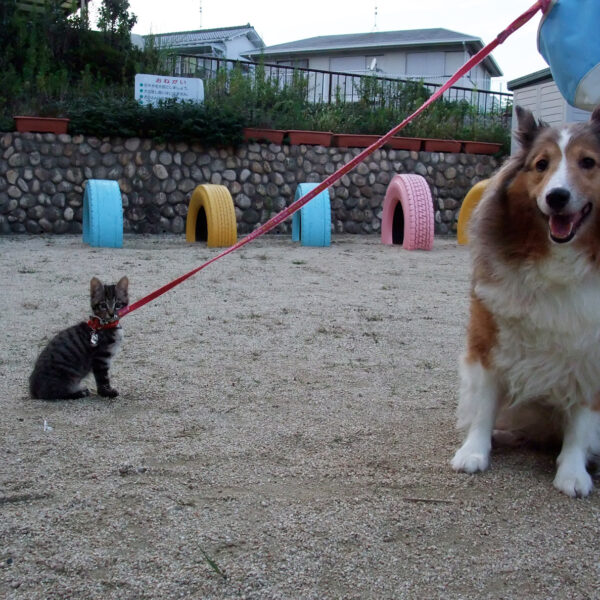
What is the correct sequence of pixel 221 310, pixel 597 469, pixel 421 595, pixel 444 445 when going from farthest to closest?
pixel 221 310 < pixel 444 445 < pixel 597 469 < pixel 421 595

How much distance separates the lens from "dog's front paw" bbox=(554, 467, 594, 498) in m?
2.27

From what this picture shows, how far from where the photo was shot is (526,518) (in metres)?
2.10

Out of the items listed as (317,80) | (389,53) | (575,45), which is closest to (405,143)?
(317,80)

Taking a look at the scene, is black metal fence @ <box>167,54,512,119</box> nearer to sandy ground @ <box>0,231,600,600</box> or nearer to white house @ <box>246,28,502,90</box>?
sandy ground @ <box>0,231,600,600</box>

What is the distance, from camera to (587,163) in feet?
7.45

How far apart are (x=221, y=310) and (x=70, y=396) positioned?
215 centimetres

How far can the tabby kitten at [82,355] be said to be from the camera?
3.06m

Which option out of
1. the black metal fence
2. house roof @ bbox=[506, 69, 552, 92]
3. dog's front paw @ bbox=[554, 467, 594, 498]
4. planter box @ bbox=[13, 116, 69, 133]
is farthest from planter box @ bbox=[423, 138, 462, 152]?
dog's front paw @ bbox=[554, 467, 594, 498]

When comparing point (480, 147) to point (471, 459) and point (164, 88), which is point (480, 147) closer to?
point (164, 88)

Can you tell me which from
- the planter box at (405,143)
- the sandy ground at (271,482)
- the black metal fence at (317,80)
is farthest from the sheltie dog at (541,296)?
the black metal fence at (317,80)

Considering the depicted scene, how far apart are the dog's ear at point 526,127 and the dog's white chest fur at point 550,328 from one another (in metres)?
0.46

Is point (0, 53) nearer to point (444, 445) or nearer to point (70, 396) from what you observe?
point (70, 396)

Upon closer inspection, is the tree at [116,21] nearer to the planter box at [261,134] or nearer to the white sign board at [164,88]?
the white sign board at [164,88]

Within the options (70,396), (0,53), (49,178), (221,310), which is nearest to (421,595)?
(70,396)
